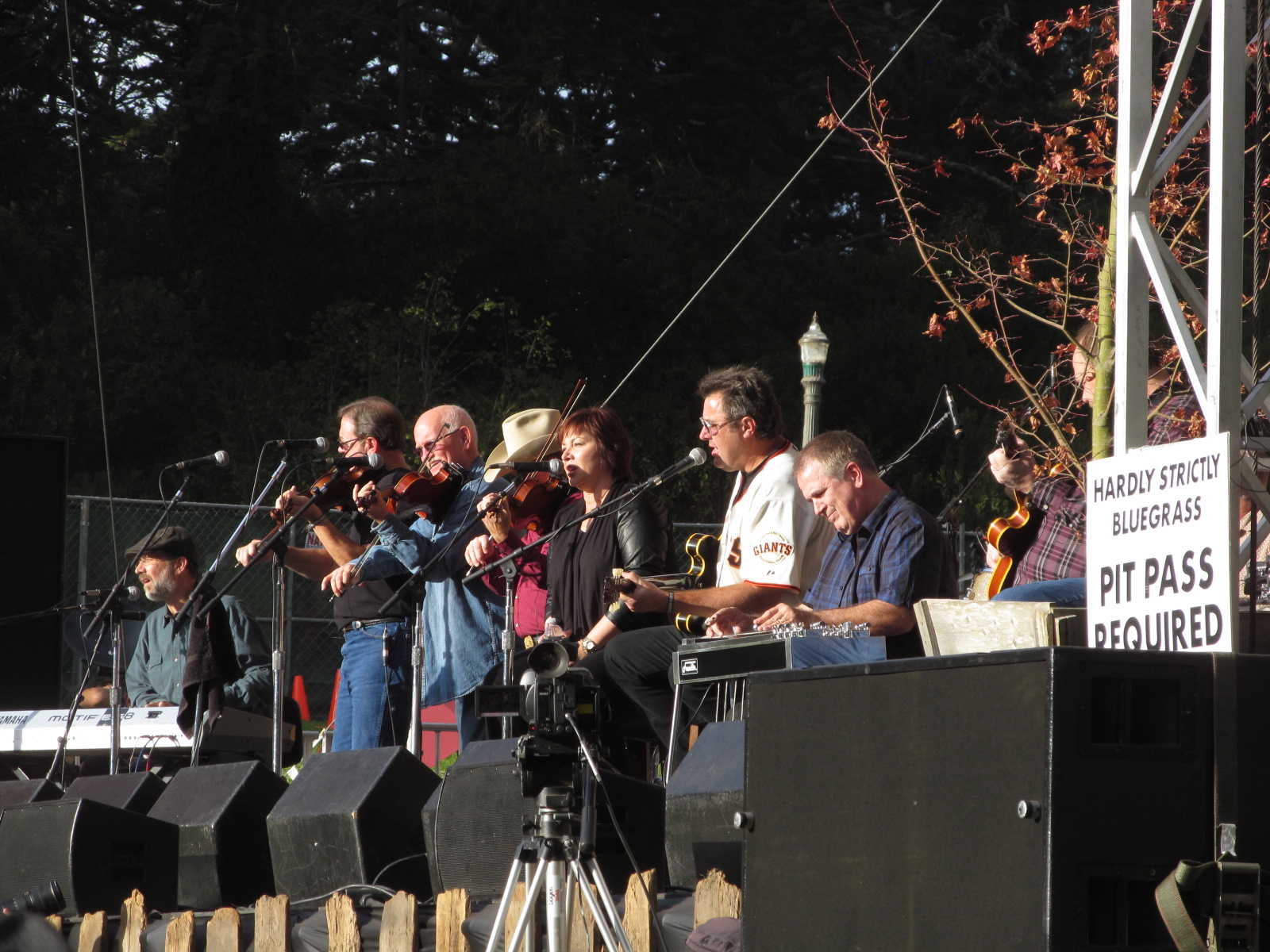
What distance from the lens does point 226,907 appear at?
434 cm

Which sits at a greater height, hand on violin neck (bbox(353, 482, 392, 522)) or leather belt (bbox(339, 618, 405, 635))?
hand on violin neck (bbox(353, 482, 392, 522))

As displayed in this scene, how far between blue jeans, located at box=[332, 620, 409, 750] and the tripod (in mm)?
2358

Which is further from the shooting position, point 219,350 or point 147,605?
point 219,350

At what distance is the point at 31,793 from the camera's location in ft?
18.5

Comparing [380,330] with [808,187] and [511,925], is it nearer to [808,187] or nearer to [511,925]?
[808,187]

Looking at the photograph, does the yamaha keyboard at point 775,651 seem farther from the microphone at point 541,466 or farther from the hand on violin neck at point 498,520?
the hand on violin neck at point 498,520

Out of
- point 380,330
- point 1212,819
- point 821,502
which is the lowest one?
point 1212,819

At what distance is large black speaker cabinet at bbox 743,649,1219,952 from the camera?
2.37 m

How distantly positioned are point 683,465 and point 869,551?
641 millimetres

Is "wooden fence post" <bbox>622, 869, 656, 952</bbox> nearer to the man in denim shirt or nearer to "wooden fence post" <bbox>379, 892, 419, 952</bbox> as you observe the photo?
"wooden fence post" <bbox>379, 892, 419, 952</bbox>

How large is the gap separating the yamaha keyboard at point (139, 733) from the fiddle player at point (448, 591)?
979mm

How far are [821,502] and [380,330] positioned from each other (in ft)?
45.0

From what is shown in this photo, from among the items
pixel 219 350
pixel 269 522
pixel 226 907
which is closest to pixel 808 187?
pixel 219 350

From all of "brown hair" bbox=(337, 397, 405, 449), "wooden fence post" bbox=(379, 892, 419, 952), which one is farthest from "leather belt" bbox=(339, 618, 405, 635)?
"wooden fence post" bbox=(379, 892, 419, 952)
